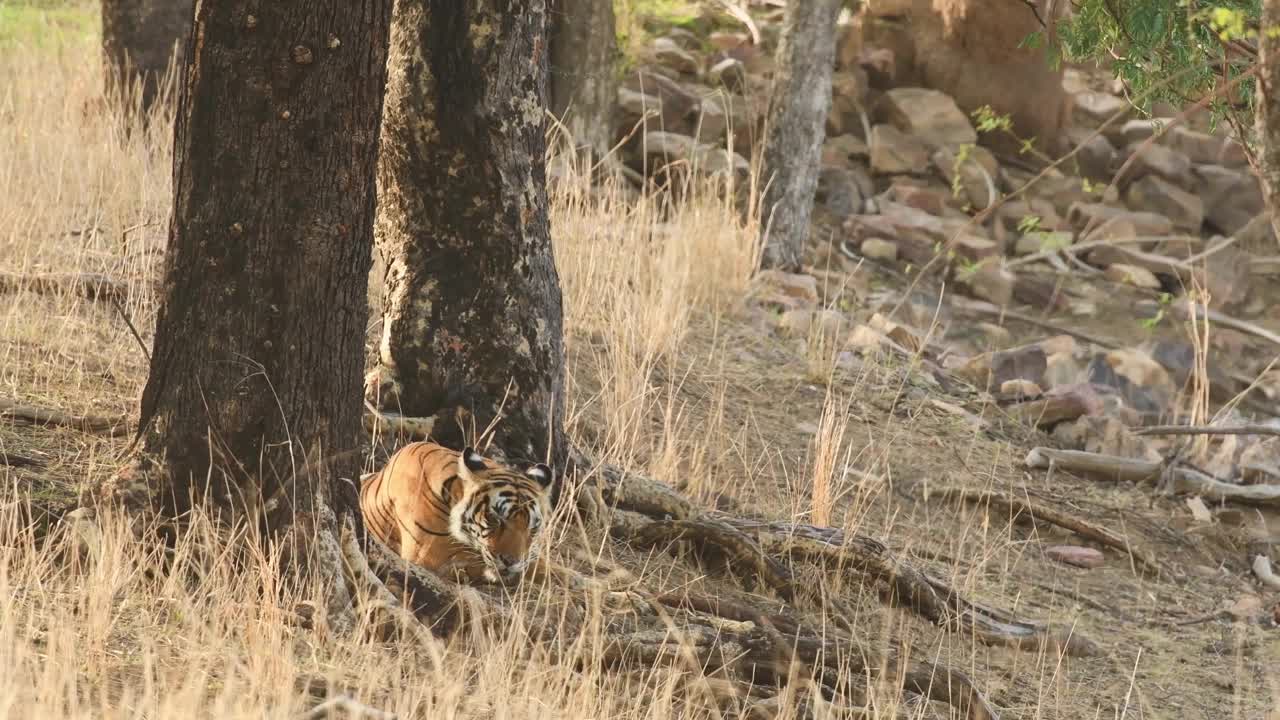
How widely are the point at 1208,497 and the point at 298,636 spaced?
490cm

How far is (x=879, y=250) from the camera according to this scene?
1174 cm

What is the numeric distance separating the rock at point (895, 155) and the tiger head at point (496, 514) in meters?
9.45

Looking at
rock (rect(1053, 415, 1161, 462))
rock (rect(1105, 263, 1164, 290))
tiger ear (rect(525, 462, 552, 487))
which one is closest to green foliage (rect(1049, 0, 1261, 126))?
tiger ear (rect(525, 462, 552, 487))

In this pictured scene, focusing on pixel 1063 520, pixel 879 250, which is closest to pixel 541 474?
pixel 1063 520

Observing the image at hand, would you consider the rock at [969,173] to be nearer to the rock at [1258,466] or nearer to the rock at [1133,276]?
the rock at [1133,276]

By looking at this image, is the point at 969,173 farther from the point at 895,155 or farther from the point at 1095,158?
the point at 1095,158

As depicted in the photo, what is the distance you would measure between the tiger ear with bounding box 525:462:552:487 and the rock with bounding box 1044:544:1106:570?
282 centimetres

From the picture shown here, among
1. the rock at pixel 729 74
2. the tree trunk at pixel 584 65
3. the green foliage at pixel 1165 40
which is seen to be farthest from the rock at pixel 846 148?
the green foliage at pixel 1165 40

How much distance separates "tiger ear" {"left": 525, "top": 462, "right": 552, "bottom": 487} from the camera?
412 centimetres

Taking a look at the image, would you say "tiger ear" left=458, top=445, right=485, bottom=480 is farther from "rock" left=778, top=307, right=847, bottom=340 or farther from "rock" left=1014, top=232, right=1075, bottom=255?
"rock" left=1014, top=232, right=1075, bottom=255

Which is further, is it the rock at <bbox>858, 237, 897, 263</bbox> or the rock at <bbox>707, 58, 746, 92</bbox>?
the rock at <bbox>707, 58, 746, 92</bbox>

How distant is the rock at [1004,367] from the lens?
27.4 ft

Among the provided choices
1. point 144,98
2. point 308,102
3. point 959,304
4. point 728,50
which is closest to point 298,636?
point 308,102

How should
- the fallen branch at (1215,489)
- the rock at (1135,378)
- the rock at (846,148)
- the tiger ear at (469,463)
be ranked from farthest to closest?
the rock at (846,148) < the rock at (1135,378) < the fallen branch at (1215,489) < the tiger ear at (469,463)
